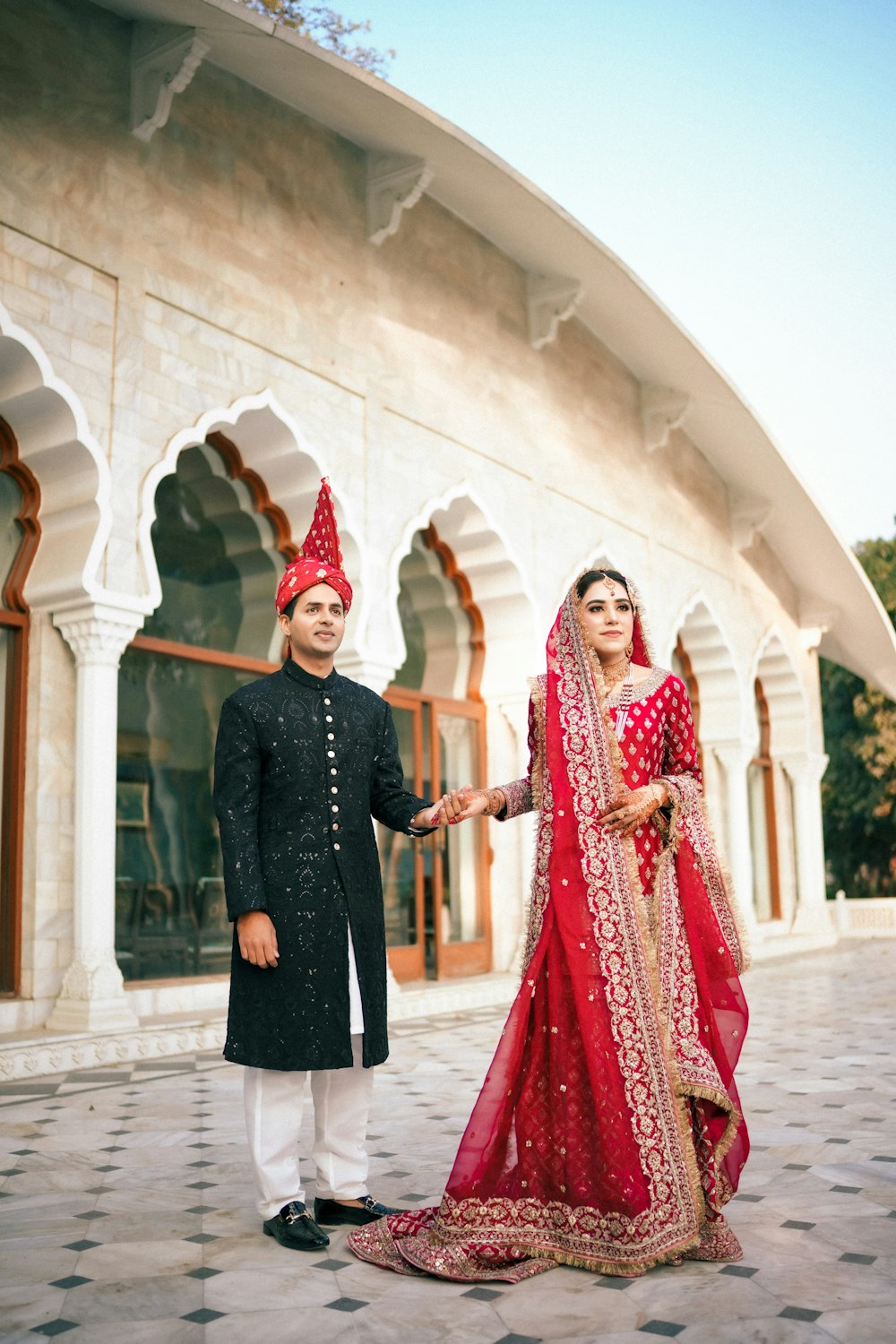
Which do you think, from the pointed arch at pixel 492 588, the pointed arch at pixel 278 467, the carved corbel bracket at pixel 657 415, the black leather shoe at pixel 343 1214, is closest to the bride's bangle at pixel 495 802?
the black leather shoe at pixel 343 1214

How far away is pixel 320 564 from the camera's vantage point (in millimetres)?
2789

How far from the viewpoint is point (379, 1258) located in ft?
7.88

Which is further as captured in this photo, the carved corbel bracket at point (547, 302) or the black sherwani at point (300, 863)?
the carved corbel bracket at point (547, 302)

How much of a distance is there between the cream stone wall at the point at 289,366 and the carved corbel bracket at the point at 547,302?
0.09 metres

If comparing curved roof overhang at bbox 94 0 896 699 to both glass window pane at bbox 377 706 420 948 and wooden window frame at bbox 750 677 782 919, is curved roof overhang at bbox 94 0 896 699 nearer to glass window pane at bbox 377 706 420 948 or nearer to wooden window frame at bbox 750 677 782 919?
wooden window frame at bbox 750 677 782 919

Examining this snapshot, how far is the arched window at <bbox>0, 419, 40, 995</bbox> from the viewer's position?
5.36m

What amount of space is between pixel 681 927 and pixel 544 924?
291 mm

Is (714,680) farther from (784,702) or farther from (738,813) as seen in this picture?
(784,702)

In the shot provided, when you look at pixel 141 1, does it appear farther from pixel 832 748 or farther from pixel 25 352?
pixel 832 748

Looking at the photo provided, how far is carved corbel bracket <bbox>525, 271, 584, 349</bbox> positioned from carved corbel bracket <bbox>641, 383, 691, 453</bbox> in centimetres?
183

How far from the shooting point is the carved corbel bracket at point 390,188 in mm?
7488

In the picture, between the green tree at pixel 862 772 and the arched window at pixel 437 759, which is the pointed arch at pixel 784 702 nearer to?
the arched window at pixel 437 759

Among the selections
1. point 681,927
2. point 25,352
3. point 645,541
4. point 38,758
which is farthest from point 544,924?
point 645,541

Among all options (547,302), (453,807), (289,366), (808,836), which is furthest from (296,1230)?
(808,836)
